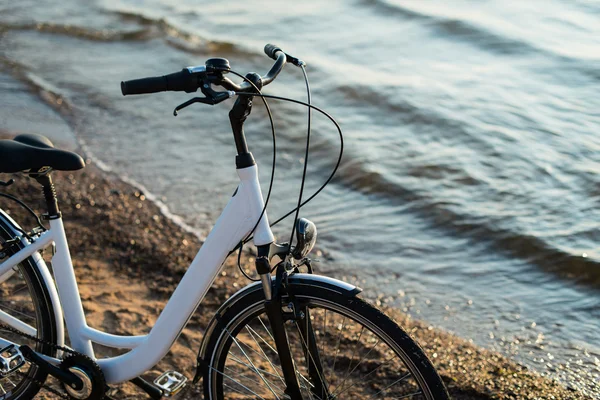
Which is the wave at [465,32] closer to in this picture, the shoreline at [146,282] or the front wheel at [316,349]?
the shoreline at [146,282]

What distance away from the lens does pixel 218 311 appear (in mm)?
2654

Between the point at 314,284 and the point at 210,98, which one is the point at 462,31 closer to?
the point at 314,284

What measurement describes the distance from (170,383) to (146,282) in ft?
4.64

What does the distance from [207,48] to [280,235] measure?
6258 millimetres

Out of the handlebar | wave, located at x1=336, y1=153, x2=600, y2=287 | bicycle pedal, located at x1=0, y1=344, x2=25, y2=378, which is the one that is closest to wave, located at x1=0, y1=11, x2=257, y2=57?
wave, located at x1=336, y1=153, x2=600, y2=287

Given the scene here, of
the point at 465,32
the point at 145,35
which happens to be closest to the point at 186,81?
the point at 465,32

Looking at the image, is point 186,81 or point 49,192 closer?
point 186,81

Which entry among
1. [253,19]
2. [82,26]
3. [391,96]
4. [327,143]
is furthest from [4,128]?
[253,19]

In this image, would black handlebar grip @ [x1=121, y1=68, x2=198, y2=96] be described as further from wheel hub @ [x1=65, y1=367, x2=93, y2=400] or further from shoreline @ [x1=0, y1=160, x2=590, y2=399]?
shoreline @ [x1=0, y1=160, x2=590, y2=399]

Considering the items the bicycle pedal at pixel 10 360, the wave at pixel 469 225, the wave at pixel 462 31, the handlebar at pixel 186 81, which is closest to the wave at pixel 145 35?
the wave at pixel 462 31

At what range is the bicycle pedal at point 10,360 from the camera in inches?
111

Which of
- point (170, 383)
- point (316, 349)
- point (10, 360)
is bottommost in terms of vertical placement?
point (170, 383)

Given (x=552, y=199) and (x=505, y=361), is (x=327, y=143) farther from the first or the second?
(x=505, y=361)

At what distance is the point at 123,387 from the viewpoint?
3.41 meters
